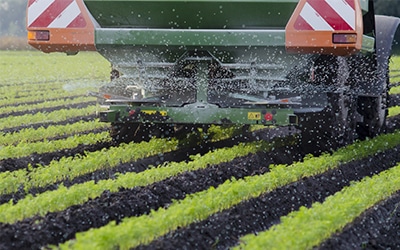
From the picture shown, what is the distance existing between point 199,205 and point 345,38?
7.27 ft

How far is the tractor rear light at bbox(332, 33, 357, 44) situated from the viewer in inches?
245

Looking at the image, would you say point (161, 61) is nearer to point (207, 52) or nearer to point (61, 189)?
point (207, 52)

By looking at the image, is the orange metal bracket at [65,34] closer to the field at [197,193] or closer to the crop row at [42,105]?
the field at [197,193]

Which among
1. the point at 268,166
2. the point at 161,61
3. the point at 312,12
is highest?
the point at 312,12

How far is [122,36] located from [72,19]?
17.8 inches

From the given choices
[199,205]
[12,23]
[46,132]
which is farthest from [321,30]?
[12,23]

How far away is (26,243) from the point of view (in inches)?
166

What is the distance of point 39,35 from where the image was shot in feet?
21.9

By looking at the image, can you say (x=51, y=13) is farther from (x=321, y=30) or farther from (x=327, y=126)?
(x=327, y=126)

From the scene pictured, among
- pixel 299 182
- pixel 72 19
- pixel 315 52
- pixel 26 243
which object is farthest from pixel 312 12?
pixel 26 243

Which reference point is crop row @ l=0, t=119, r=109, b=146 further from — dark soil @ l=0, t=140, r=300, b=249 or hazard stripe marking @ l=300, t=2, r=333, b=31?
hazard stripe marking @ l=300, t=2, r=333, b=31

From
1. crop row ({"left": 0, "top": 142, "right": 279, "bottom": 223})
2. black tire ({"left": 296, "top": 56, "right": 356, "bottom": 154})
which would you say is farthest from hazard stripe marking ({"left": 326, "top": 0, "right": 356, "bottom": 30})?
crop row ({"left": 0, "top": 142, "right": 279, "bottom": 223})

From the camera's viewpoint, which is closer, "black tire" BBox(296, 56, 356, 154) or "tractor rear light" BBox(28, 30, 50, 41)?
"tractor rear light" BBox(28, 30, 50, 41)

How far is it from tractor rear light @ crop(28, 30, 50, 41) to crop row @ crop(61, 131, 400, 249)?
→ 2156 mm
